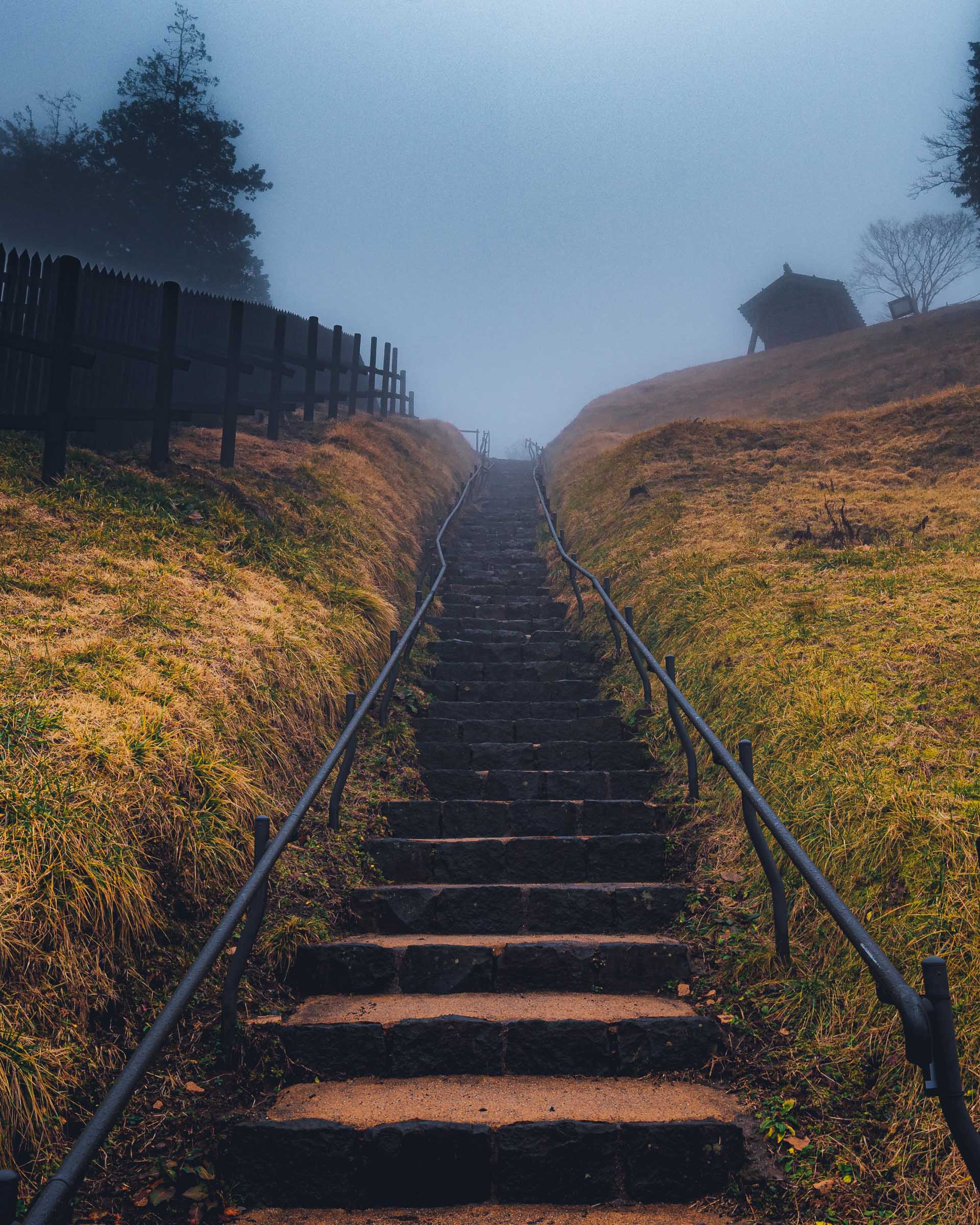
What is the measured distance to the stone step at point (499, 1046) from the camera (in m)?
3.48

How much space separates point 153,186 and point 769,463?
25.2 meters

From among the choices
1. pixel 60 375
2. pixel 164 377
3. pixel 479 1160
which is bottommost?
pixel 479 1160

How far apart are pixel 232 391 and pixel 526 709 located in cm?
685

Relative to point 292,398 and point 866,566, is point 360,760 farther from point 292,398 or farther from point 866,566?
point 292,398

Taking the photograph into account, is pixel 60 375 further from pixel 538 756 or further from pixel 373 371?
pixel 373 371

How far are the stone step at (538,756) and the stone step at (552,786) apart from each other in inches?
11.7

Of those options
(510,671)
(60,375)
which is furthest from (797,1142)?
(60,375)

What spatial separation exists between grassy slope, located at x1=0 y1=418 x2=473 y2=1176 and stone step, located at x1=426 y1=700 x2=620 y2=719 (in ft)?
3.15

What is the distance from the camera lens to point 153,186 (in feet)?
91.8

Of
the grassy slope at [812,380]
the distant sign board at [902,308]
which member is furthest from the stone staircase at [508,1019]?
the distant sign board at [902,308]

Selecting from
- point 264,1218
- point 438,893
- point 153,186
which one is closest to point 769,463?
point 438,893

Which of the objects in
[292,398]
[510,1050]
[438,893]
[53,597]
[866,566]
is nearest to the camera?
[510,1050]

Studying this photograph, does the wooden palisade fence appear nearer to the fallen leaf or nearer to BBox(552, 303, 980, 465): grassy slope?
the fallen leaf

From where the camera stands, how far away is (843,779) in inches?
163
